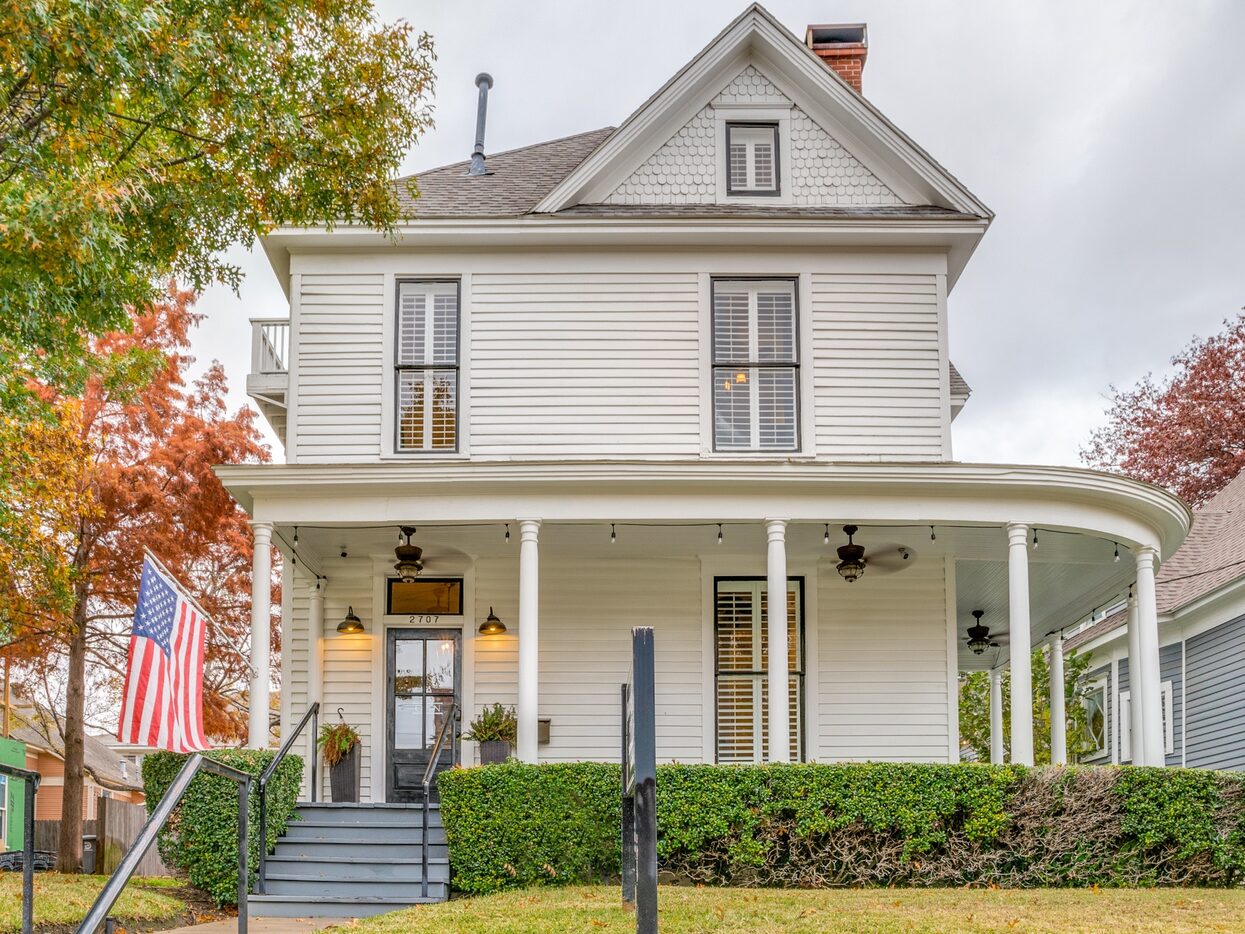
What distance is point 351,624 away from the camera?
14.1m

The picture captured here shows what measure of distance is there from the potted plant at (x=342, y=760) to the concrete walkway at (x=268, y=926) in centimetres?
340

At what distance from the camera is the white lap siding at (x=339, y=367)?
561 inches

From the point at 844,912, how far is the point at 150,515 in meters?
12.8

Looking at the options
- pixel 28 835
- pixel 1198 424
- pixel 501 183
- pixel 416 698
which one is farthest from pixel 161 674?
pixel 1198 424

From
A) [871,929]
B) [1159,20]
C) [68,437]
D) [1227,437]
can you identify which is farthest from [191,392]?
[1227,437]

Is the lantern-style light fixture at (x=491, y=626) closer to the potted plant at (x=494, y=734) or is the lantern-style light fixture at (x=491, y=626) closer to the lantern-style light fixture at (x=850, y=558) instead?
the potted plant at (x=494, y=734)

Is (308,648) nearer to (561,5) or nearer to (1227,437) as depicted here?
(561,5)

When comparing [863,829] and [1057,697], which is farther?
[1057,697]

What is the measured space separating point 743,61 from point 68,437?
28.3 ft

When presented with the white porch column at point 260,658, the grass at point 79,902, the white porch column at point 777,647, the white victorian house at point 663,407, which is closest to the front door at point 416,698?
the white victorian house at point 663,407

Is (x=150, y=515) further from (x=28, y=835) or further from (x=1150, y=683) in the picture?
(x=1150, y=683)

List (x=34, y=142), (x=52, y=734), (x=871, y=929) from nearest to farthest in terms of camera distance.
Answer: (x=871, y=929)
(x=34, y=142)
(x=52, y=734)

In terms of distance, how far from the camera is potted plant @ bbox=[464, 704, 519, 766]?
43.5ft

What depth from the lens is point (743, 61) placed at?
15.0m
